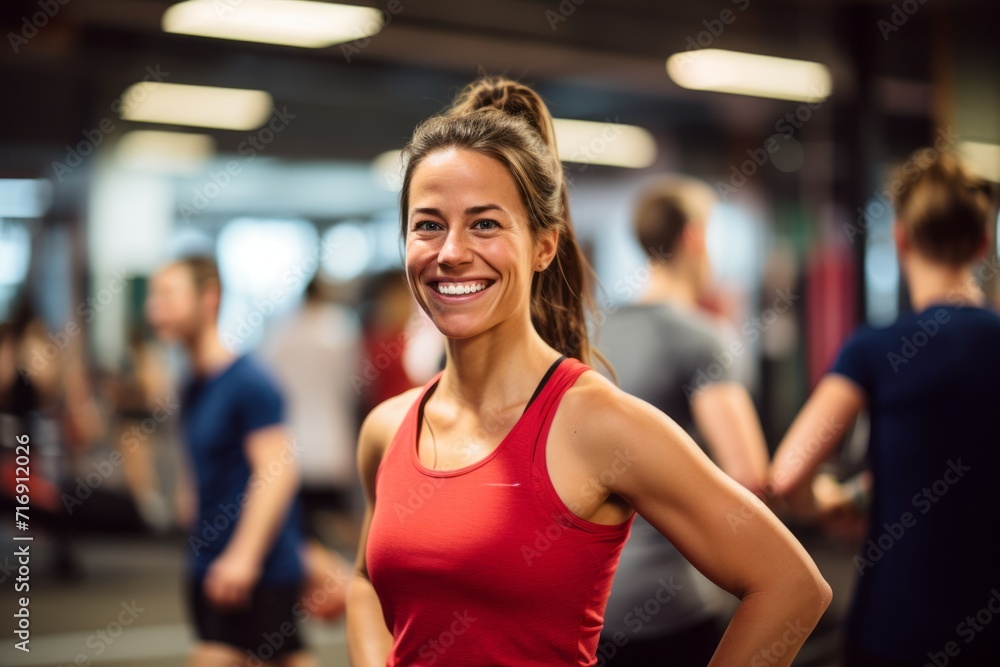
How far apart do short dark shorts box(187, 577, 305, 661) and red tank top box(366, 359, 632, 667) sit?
156 cm

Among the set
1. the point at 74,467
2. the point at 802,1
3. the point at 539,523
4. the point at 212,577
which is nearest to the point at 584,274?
the point at 539,523

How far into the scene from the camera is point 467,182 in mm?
1309

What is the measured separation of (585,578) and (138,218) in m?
8.45

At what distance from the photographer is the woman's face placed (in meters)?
1.30

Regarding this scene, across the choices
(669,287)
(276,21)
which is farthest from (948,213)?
(276,21)

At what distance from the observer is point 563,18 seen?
20.8ft

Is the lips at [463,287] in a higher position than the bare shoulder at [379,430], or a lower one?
higher

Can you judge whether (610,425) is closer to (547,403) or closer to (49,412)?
(547,403)

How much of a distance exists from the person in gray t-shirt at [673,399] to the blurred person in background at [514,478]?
84 centimetres

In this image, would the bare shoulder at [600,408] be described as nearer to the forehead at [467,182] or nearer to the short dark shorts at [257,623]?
the forehead at [467,182]

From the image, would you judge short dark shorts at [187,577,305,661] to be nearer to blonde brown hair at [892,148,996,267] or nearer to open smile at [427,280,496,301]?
open smile at [427,280,496,301]

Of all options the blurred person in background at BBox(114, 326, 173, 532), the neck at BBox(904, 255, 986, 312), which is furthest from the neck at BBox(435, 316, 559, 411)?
the blurred person in background at BBox(114, 326, 173, 532)

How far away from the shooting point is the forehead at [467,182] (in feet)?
4.28

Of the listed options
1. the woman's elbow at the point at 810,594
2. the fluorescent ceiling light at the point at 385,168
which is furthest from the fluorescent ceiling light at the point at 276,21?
the woman's elbow at the point at 810,594
